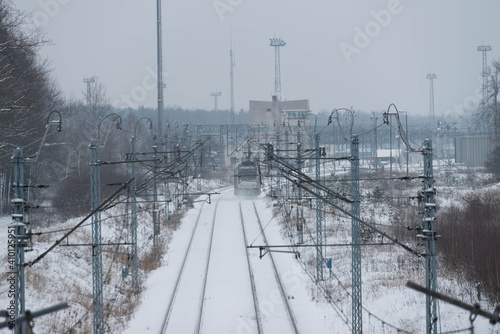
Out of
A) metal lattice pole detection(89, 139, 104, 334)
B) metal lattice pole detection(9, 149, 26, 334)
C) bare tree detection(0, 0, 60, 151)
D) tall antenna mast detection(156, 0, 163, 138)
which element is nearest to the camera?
metal lattice pole detection(9, 149, 26, 334)

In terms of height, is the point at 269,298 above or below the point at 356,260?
below

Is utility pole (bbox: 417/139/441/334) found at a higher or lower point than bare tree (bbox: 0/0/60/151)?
lower

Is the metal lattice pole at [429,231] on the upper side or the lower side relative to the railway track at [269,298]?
upper

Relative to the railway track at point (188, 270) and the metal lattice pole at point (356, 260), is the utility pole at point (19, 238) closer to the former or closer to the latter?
the railway track at point (188, 270)

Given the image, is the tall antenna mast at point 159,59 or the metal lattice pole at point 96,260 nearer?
the metal lattice pole at point 96,260

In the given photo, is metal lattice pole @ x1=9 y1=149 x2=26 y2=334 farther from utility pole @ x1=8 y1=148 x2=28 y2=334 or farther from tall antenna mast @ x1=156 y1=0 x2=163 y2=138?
tall antenna mast @ x1=156 y1=0 x2=163 y2=138

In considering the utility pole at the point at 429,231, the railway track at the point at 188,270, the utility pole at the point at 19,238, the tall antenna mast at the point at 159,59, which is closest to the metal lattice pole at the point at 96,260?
the railway track at the point at 188,270

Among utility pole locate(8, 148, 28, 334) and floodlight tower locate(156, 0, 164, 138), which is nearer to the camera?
utility pole locate(8, 148, 28, 334)

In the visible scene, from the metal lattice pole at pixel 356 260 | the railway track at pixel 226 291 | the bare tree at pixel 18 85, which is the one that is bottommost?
the railway track at pixel 226 291

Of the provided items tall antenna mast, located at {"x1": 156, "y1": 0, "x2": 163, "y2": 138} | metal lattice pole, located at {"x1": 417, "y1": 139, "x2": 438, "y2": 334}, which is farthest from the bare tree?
metal lattice pole, located at {"x1": 417, "y1": 139, "x2": 438, "y2": 334}

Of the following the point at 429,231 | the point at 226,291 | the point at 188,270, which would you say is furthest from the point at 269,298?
the point at 429,231

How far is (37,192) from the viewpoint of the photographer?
39000mm

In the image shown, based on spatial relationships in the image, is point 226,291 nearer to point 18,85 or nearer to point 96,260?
point 96,260

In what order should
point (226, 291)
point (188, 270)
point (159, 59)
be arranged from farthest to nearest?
point (159, 59) < point (188, 270) < point (226, 291)
